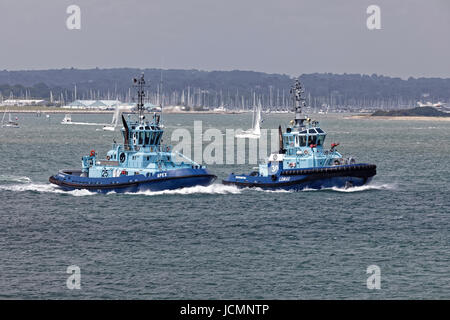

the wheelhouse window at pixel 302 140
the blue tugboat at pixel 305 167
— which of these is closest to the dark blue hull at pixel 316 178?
the blue tugboat at pixel 305 167

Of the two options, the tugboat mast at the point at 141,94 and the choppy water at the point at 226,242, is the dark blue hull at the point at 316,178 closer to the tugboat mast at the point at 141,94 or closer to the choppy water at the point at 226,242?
the choppy water at the point at 226,242

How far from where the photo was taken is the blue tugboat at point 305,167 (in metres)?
70.1

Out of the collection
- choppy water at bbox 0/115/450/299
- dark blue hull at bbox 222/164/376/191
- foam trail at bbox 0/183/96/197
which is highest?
dark blue hull at bbox 222/164/376/191

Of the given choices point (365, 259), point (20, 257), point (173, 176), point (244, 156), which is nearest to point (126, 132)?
point (173, 176)

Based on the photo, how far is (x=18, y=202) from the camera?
66625 mm

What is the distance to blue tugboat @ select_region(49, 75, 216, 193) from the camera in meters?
68.2

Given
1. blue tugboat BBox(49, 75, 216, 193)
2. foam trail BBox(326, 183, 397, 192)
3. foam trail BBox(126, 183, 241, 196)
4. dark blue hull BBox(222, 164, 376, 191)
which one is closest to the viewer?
blue tugboat BBox(49, 75, 216, 193)

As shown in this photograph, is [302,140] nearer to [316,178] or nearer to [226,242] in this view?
[316,178]

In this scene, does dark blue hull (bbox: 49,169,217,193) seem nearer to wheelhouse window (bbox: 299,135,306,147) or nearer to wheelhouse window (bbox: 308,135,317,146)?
wheelhouse window (bbox: 299,135,306,147)

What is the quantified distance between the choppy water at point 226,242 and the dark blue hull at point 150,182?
0.66 meters

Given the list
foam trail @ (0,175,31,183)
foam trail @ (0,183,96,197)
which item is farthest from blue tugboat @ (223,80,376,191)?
foam trail @ (0,175,31,183)

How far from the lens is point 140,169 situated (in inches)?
2707

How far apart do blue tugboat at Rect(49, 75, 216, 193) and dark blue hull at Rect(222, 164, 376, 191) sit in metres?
4.80

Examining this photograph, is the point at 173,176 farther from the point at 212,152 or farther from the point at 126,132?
the point at 212,152
